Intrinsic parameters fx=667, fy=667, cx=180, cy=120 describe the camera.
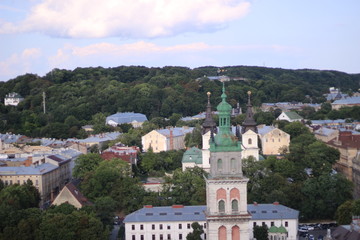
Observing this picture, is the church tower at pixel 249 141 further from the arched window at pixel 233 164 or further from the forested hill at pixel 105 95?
the forested hill at pixel 105 95

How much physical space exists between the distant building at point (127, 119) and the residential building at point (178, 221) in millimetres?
77439

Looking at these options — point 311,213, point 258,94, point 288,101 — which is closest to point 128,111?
point 258,94

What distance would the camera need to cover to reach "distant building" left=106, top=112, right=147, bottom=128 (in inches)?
5295

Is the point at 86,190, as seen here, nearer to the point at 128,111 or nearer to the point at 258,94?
the point at 128,111

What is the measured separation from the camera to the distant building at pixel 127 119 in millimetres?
134500

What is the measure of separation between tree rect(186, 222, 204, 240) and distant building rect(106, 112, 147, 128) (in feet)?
266

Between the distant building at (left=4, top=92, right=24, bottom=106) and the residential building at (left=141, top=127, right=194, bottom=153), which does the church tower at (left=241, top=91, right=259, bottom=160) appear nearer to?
the residential building at (left=141, top=127, right=194, bottom=153)


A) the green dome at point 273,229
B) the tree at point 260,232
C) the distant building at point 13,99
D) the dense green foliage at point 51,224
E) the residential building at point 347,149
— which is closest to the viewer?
the dense green foliage at point 51,224

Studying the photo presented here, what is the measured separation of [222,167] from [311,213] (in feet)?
88.9

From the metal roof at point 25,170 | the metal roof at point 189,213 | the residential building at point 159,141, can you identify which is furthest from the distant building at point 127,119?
the metal roof at point 189,213

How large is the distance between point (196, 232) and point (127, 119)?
283 feet

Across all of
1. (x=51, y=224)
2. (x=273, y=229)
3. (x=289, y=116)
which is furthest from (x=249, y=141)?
(x=289, y=116)

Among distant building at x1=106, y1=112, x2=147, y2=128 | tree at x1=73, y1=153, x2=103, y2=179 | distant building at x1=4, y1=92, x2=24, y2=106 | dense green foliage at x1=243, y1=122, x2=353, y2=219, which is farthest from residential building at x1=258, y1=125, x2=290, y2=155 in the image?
distant building at x1=4, y1=92, x2=24, y2=106

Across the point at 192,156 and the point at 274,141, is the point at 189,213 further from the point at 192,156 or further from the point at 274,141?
the point at 274,141
